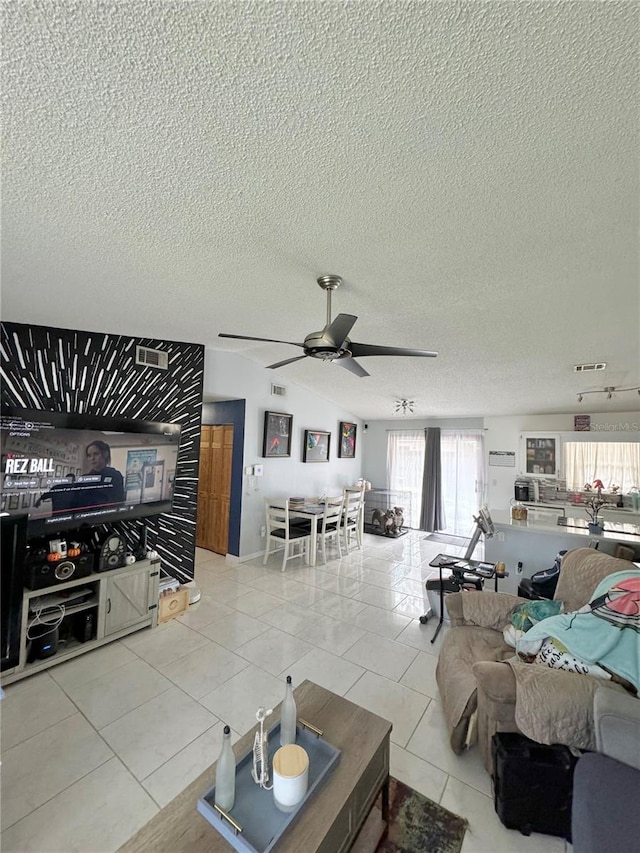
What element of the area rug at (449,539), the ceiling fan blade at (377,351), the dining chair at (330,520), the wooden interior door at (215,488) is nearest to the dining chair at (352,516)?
the dining chair at (330,520)

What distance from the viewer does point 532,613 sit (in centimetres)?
207

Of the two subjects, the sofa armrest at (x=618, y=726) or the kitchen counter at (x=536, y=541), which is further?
the kitchen counter at (x=536, y=541)

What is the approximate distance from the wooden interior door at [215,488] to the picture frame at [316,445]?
53.9 inches

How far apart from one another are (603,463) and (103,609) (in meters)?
6.68

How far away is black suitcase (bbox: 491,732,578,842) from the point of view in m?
1.42

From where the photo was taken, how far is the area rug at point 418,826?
1.39 m

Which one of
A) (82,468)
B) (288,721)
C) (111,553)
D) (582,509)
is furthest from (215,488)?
(582,509)

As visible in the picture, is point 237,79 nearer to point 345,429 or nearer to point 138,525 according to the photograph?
point 138,525

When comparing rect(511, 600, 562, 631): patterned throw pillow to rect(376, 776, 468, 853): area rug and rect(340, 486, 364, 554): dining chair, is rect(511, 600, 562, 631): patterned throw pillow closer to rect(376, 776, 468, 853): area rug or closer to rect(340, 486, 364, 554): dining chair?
rect(376, 776, 468, 853): area rug

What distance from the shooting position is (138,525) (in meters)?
3.43

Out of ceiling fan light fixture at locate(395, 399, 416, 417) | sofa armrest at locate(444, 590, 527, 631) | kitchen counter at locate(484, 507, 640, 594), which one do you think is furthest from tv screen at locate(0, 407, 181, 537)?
ceiling fan light fixture at locate(395, 399, 416, 417)

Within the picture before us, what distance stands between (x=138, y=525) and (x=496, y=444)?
225 inches

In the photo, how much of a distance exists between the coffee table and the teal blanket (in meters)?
0.93

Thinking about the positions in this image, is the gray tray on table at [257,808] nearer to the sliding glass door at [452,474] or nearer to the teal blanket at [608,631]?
the teal blanket at [608,631]
